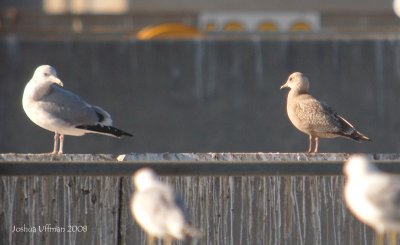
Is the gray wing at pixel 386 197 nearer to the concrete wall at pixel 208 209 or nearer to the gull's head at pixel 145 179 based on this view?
the gull's head at pixel 145 179

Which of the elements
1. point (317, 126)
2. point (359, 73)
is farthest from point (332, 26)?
point (317, 126)

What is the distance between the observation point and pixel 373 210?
6641mm

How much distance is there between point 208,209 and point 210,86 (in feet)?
23.5

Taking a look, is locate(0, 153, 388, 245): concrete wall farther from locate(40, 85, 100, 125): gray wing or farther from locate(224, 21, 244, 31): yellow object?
locate(224, 21, 244, 31): yellow object

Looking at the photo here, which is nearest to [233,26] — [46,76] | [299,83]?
[299,83]

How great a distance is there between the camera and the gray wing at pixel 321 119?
10617mm

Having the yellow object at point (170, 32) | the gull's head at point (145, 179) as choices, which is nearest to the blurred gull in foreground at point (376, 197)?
the gull's head at point (145, 179)

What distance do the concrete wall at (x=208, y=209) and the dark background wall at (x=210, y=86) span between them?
263 inches

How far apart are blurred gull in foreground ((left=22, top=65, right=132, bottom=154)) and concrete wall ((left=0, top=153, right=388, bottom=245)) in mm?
1561

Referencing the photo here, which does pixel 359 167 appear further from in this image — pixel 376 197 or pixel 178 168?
pixel 178 168

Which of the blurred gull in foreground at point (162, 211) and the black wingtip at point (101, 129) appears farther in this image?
the black wingtip at point (101, 129)

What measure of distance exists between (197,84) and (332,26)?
11983 mm

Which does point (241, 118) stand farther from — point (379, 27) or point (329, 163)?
point (379, 27)

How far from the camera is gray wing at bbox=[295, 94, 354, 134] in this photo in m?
10.6
